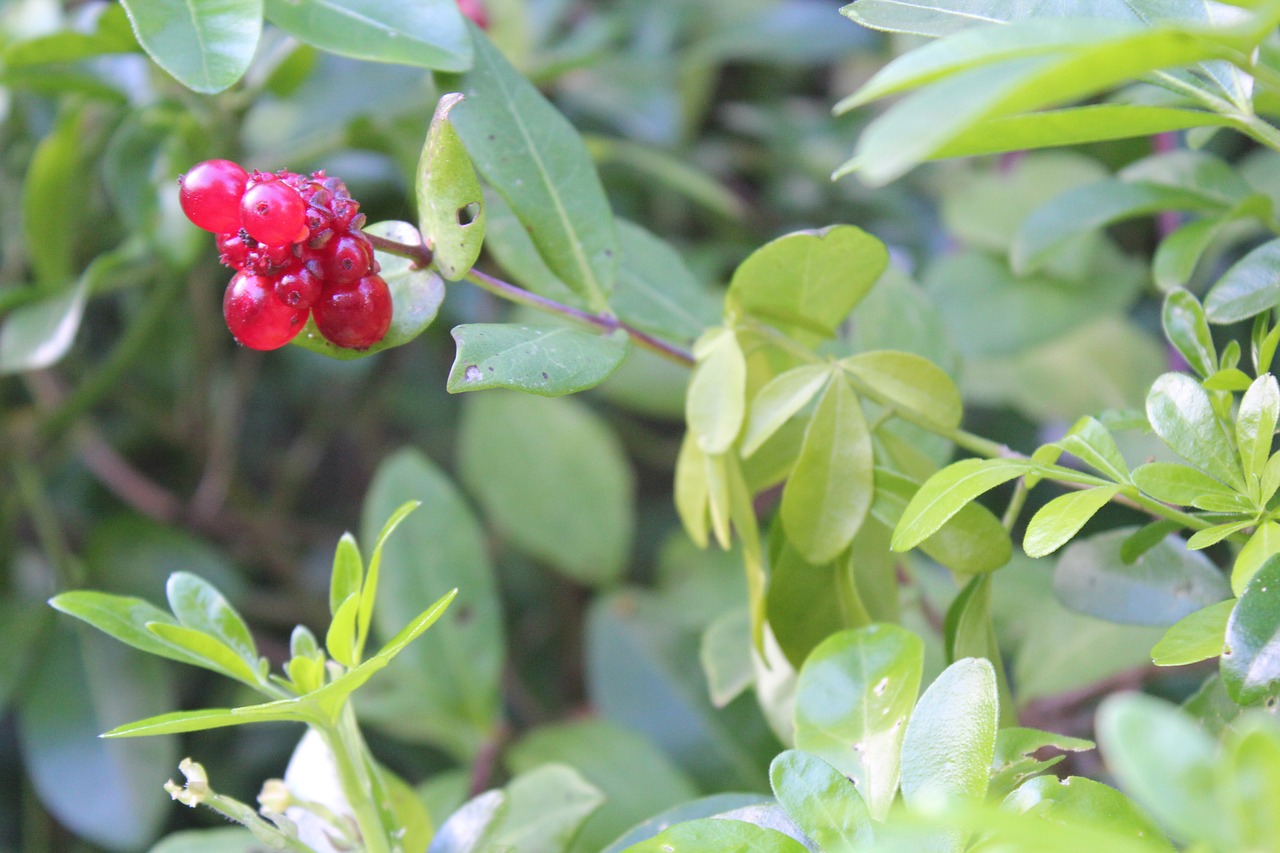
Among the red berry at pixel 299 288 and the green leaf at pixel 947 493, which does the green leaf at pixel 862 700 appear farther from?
the red berry at pixel 299 288

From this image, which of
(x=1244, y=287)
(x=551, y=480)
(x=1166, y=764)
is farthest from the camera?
(x=551, y=480)

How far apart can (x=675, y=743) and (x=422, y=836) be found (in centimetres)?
43

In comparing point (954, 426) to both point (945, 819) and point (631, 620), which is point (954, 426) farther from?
point (631, 620)

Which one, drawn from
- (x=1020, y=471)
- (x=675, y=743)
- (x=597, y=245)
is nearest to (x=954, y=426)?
(x=1020, y=471)

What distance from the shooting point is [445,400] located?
1.34 metres

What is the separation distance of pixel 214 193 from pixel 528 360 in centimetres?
16

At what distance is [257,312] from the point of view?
18.6 inches

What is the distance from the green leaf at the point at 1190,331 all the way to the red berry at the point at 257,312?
406 millimetres

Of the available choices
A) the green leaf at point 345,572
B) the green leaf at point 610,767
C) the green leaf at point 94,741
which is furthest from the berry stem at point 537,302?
the green leaf at point 94,741

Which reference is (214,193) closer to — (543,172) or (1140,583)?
(543,172)

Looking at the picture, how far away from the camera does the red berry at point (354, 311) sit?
1.55ft

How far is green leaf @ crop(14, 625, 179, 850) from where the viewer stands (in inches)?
36.3

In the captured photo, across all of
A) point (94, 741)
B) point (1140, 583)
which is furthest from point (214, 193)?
point (94, 741)

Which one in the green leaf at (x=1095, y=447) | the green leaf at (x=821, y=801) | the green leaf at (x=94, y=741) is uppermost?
the green leaf at (x=1095, y=447)
